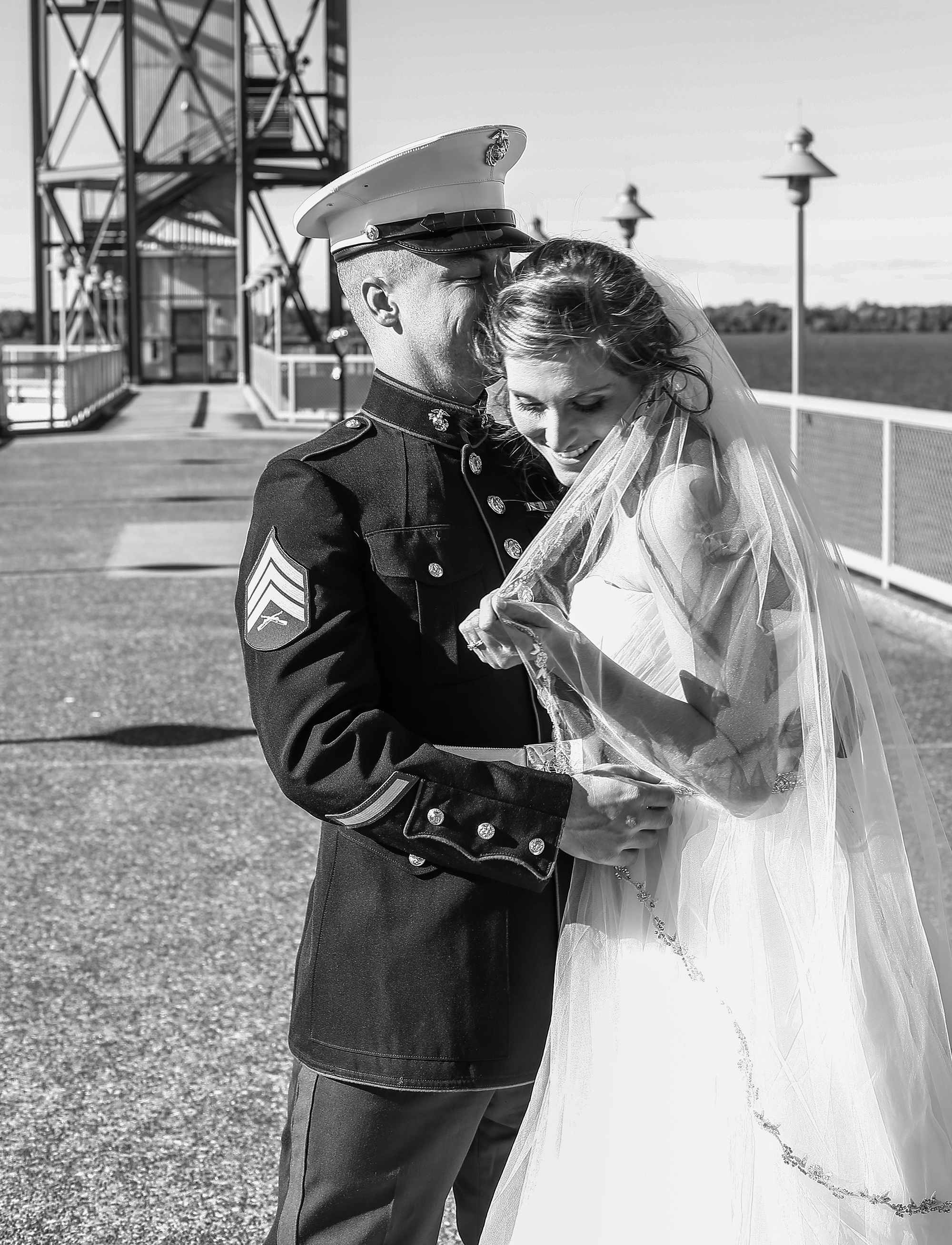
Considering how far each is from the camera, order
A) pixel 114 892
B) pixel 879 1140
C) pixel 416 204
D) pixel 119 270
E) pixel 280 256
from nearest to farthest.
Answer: pixel 879 1140 → pixel 416 204 → pixel 114 892 → pixel 280 256 → pixel 119 270

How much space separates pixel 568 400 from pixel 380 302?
339 mm

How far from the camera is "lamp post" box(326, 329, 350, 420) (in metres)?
12.9

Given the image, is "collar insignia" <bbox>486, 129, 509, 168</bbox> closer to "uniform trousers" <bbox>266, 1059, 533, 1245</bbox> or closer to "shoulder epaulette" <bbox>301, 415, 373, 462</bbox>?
"shoulder epaulette" <bbox>301, 415, 373, 462</bbox>

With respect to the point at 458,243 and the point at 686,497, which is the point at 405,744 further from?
the point at 458,243

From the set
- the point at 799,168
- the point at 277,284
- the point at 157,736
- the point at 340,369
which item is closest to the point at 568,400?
the point at 157,736

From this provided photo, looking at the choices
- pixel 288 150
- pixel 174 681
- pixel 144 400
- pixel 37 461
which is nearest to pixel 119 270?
pixel 288 150

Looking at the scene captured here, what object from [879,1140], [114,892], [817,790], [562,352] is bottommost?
[114,892]

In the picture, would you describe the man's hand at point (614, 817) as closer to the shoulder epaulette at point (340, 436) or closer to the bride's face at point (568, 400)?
the bride's face at point (568, 400)

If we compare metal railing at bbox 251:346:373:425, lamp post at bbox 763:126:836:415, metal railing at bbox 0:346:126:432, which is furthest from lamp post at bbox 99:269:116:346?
lamp post at bbox 763:126:836:415

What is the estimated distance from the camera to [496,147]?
210 centimetres

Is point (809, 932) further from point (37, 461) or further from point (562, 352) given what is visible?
point (37, 461)

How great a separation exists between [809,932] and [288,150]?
4448cm

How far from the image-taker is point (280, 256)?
124 ft

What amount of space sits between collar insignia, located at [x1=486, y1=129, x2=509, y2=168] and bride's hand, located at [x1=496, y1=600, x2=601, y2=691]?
70cm
